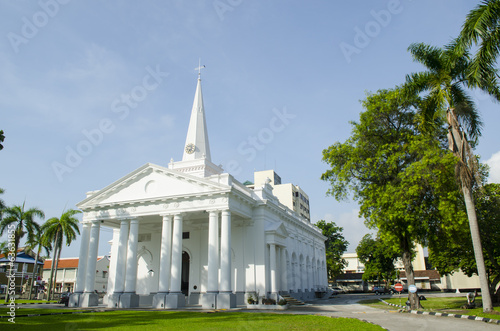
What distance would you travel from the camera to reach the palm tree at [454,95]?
17781mm

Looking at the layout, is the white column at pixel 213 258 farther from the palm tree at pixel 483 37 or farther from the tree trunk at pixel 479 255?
the palm tree at pixel 483 37

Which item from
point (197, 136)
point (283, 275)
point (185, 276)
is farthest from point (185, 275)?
point (197, 136)

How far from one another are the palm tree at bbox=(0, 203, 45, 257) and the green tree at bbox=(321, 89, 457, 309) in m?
33.1

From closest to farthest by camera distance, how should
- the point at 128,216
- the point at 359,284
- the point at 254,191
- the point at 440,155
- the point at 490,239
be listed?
the point at 440,155 < the point at 490,239 < the point at 128,216 < the point at 254,191 < the point at 359,284

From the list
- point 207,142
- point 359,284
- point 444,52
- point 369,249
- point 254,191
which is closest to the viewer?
point 444,52

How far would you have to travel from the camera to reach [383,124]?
2472 centimetres

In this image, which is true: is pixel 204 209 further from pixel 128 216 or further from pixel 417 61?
pixel 417 61

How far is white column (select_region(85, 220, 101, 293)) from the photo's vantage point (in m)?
27.9

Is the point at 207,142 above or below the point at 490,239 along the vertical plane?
above

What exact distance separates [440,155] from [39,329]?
69.5 feet

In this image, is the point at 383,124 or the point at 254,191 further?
the point at 254,191

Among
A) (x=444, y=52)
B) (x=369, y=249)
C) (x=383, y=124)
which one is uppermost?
(x=444, y=52)

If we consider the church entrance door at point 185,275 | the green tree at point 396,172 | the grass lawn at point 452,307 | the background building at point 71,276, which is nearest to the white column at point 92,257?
the church entrance door at point 185,275

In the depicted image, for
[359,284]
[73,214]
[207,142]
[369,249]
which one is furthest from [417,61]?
[359,284]
